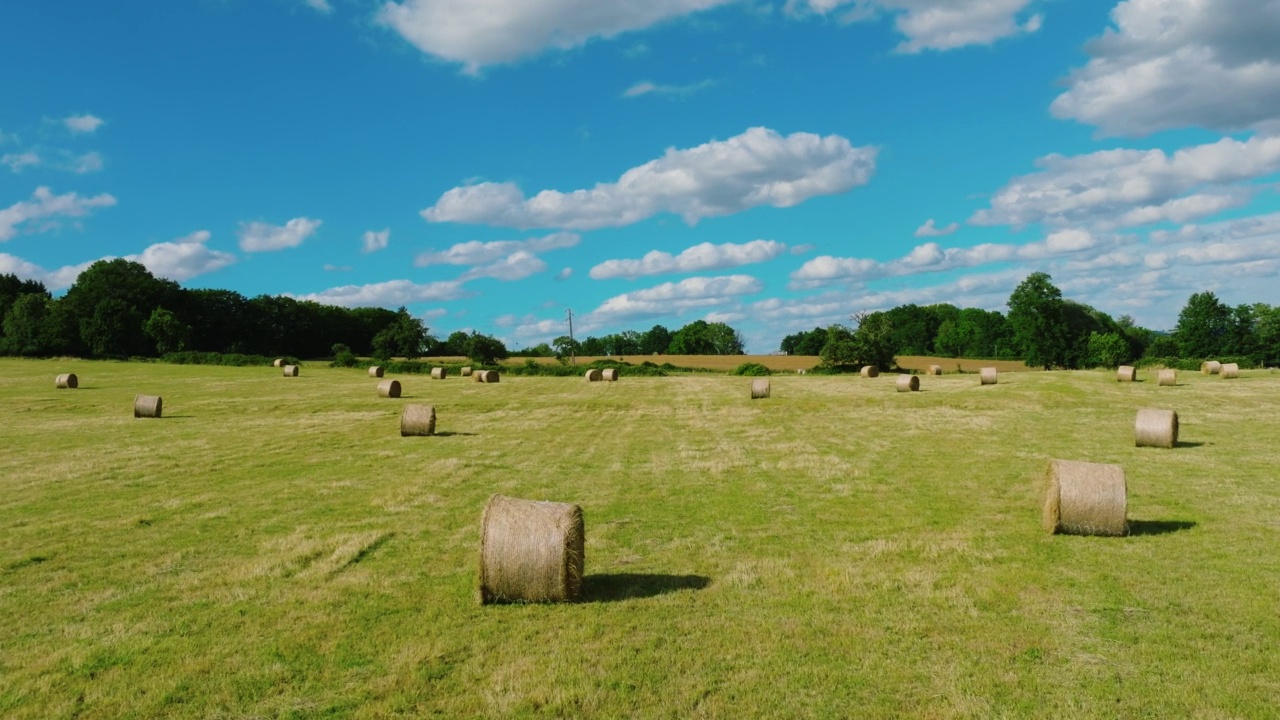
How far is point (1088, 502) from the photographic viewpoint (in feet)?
45.3

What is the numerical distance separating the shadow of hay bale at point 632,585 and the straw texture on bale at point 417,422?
2002 centimetres

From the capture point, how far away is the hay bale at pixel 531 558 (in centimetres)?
1066

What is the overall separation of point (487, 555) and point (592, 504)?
6.98 metres

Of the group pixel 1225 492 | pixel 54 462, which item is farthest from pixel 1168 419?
pixel 54 462

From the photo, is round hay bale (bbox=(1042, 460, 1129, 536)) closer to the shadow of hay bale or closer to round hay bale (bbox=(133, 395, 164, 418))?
the shadow of hay bale

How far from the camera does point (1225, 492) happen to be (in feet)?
56.4

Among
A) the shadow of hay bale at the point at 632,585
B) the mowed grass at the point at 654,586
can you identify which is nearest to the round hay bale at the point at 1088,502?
the mowed grass at the point at 654,586

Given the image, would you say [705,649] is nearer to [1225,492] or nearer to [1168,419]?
[1225,492]

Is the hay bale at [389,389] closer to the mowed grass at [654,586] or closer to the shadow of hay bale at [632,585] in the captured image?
the mowed grass at [654,586]

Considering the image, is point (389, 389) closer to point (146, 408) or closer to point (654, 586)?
point (146, 408)

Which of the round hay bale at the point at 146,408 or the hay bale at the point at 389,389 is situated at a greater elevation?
the hay bale at the point at 389,389

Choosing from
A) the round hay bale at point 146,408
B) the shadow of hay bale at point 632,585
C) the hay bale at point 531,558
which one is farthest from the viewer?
the round hay bale at point 146,408

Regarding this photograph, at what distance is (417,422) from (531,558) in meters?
21.2

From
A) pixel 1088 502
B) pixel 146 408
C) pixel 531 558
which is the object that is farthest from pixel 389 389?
pixel 1088 502
